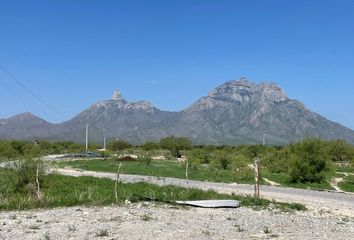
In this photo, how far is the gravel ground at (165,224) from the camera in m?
15.1

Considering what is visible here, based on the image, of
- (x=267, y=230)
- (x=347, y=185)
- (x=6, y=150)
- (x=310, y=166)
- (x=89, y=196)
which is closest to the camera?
(x=267, y=230)

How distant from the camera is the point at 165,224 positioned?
1695 centimetres

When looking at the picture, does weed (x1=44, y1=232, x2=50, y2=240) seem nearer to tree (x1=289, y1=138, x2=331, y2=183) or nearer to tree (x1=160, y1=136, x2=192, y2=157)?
tree (x1=289, y1=138, x2=331, y2=183)

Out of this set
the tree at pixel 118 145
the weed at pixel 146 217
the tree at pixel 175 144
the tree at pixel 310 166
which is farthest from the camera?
the tree at pixel 118 145

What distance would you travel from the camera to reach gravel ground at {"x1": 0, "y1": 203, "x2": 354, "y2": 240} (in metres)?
15.1

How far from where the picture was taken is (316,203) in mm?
25547

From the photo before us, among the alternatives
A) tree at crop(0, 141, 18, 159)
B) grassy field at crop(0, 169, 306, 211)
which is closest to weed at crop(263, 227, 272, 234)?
grassy field at crop(0, 169, 306, 211)

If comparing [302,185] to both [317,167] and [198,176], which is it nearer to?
[317,167]

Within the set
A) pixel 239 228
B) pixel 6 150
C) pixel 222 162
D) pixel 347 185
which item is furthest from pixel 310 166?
pixel 6 150

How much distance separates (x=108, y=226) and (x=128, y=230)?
0.87 m

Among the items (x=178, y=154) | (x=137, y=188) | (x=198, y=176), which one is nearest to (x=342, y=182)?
(x=198, y=176)

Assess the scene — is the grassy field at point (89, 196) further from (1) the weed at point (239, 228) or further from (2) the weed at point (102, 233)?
(2) the weed at point (102, 233)

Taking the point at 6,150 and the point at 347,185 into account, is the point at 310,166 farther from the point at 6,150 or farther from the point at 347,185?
the point at 6,150

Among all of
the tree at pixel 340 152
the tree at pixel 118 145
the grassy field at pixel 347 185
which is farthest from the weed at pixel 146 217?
the tree at pixel 118 145
